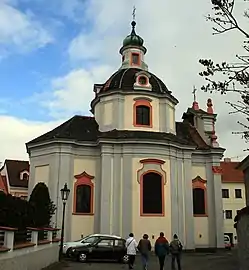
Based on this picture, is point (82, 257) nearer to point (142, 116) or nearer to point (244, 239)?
point (244, 239)

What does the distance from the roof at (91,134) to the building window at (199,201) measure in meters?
3.57

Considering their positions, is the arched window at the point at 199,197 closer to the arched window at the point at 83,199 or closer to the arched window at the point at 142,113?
the arched window at the point at 142,113

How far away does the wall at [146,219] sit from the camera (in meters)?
28.5

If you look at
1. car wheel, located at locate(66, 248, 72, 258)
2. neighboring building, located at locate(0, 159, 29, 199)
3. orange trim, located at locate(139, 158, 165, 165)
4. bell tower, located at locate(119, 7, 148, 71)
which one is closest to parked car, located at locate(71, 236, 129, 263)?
car wheel, located at locate(66, 248, 72, 258)

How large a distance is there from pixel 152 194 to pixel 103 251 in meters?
8.69

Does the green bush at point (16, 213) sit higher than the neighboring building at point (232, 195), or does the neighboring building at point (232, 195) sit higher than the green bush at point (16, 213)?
the neighboring building at point (232, 195)

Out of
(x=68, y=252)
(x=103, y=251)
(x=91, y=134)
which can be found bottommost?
(x=68, y=252)

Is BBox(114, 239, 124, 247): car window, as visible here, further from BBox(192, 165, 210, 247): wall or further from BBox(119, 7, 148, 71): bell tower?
BBox(119, 7, 148, 71): bell tower

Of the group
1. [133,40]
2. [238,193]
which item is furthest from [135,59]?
[238,193]

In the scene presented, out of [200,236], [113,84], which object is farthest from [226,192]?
[113,84]

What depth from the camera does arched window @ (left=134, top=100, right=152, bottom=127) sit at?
31.5 metres

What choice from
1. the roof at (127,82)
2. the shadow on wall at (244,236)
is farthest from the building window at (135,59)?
the shadow on wall at (244,236)

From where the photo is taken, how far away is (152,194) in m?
29.6

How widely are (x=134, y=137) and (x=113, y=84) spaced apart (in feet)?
18.4
